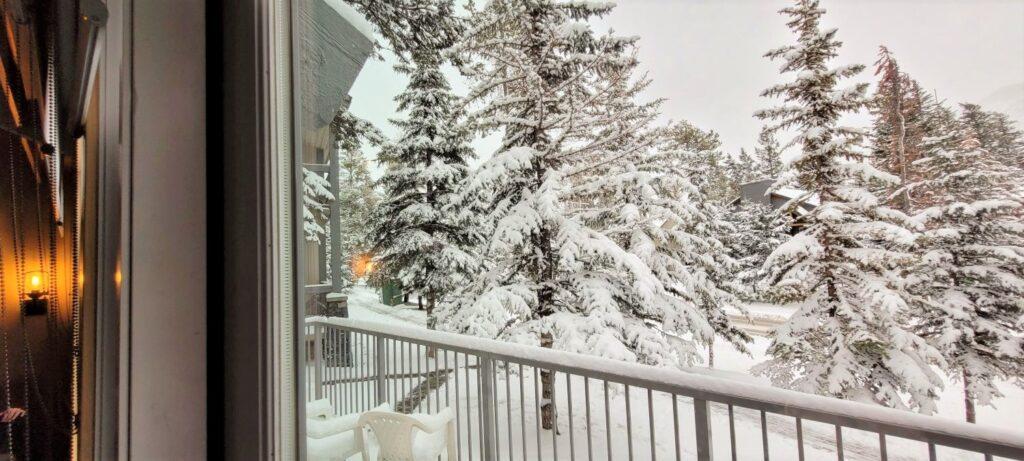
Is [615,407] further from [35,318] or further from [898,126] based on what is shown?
[35,318]

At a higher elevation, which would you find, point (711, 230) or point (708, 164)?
point (708, 164)

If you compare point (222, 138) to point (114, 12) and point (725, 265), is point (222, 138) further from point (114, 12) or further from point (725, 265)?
point (725, 265)

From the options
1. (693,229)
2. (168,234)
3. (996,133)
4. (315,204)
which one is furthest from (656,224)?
(168,234)

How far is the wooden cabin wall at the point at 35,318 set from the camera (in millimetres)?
645

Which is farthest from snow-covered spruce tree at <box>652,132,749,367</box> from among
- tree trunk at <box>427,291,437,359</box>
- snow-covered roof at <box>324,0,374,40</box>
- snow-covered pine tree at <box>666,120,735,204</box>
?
tree trunk at <box>427,291,437,359</box>

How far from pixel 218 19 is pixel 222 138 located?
20cm

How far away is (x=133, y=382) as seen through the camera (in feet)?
1.88

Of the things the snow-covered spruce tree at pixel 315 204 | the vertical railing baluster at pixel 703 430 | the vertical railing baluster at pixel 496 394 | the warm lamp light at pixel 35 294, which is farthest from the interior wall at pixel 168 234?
the vertical railing baluster at pixel 496 394

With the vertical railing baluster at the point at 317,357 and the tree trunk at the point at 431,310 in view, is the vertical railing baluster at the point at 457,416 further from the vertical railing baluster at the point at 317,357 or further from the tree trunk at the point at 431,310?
the vertical railing baluster at the point at 317,357

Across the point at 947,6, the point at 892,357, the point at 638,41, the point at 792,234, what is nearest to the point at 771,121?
the point at 792,234

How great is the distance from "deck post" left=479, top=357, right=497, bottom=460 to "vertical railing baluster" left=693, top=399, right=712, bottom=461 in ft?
3.39

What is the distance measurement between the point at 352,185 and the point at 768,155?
137 cm

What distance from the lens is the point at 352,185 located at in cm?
137

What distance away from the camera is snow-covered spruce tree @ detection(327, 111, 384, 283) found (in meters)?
1.16
